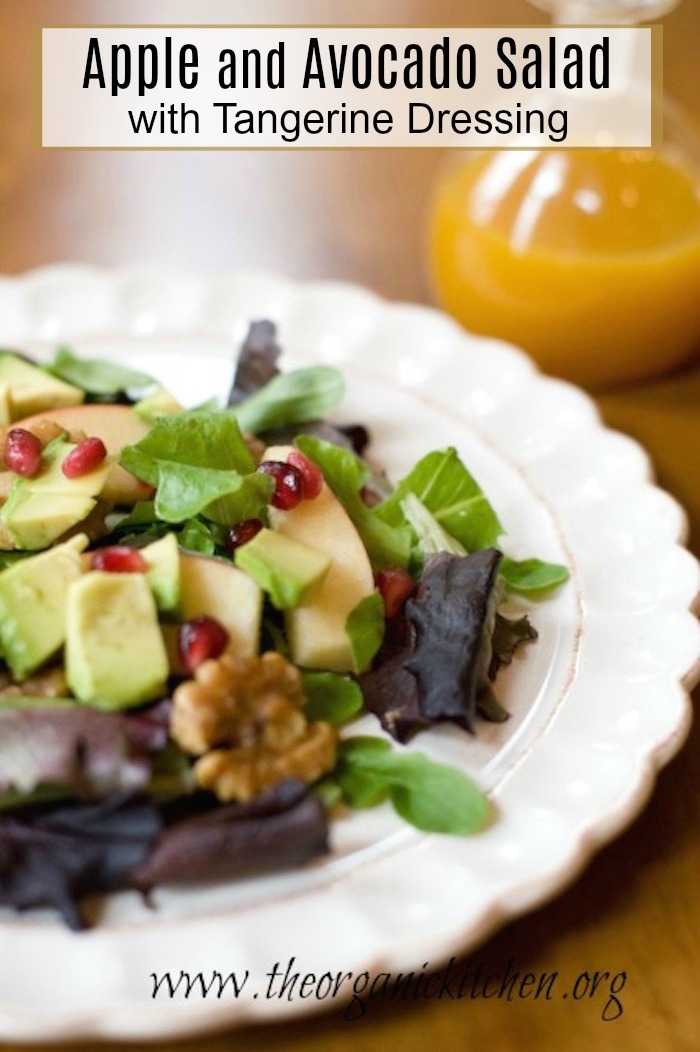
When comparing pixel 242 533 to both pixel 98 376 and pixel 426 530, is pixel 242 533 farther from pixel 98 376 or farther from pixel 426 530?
pixel 98 376

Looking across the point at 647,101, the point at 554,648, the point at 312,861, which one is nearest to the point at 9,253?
the point at 647,101

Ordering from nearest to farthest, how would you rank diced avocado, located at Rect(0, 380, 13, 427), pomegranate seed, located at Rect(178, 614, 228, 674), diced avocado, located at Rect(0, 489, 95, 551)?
pomegranate seed, located at Rect(178, 614, 228, 674) < diced avocado, located at Rect(0, 489, 95, 551) < diced avocado, located at Rect(0, 380, 13, 427)

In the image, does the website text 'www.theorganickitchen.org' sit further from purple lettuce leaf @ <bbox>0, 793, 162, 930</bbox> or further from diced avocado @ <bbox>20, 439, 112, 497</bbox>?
diced avocado @ <bbox>20, 439, 112, 497</bbox>

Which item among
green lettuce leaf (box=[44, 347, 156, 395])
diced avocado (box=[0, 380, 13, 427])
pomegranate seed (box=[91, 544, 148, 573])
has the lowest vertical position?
pomegranate seed (box=[91, 544, 148, 573])

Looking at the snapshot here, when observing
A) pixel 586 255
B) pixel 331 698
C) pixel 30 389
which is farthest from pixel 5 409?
pixel 586 255

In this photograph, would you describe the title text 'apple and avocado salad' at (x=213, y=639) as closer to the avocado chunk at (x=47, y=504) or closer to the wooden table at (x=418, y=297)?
the avocado chunk at (x=47, y=504)

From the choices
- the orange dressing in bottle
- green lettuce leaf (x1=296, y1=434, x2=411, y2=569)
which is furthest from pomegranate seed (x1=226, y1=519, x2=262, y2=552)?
the orange dressing in bottle
